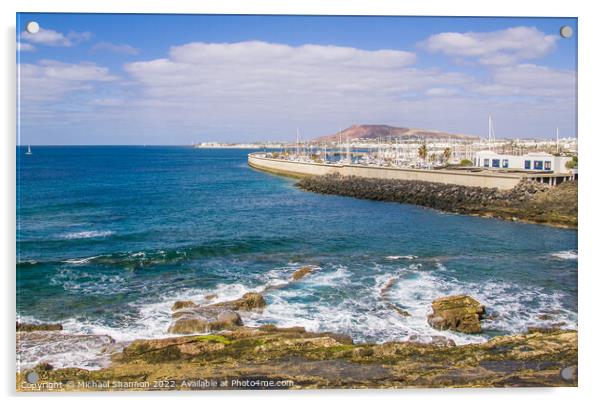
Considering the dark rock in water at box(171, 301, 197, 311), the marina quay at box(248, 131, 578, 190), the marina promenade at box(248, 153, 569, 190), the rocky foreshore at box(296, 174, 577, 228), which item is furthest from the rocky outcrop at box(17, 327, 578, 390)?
the marina promenade at box(248, 153, 569, 190)

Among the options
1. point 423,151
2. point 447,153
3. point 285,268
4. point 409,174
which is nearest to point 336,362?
point 285,268

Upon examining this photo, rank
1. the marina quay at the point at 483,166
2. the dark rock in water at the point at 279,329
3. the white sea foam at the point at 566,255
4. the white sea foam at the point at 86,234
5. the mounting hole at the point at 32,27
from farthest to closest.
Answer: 1. the marina quay at the point at 483,166
2. the white sea foam at the point at 86,234
3. the white sea foam at the point at 566,255
4. the dark rock in water at the point at 279,329
5. the mounting hole at the point at 32,27

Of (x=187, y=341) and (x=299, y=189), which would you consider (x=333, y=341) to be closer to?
(x=187, y=341)

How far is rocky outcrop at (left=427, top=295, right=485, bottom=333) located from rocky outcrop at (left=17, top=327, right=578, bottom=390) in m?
0.40

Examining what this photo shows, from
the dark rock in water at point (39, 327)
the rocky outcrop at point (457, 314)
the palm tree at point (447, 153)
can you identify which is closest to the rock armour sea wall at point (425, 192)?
the palm tree at point (447, 153)

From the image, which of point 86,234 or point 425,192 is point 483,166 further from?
point 86,234

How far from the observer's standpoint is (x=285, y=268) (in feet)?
29.1

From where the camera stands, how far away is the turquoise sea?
6.83 m

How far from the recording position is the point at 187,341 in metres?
6.00

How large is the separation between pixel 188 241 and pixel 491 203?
35.8 ft

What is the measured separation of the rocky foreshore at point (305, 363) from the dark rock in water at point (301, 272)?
6.09ft

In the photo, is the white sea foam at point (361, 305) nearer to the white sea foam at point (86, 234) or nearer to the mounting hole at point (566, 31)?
the mounting hole at point (566, 31)

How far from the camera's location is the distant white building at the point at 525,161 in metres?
16.7
